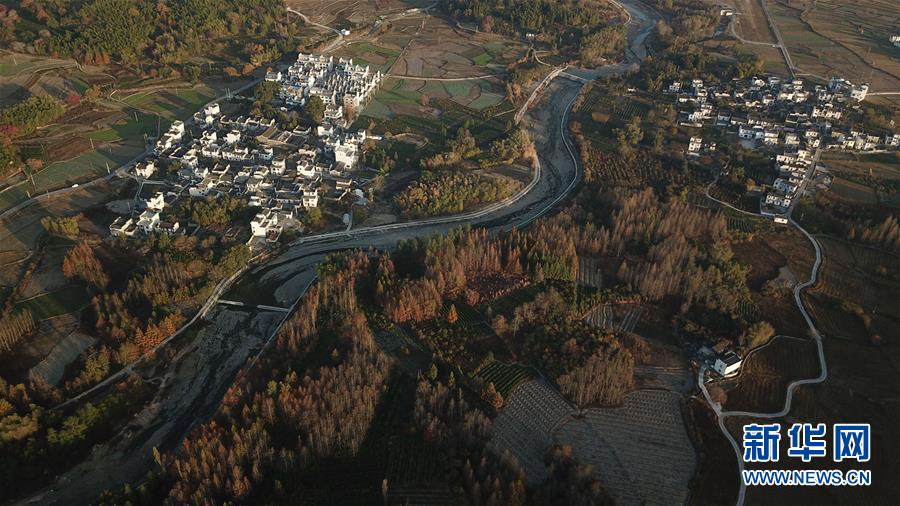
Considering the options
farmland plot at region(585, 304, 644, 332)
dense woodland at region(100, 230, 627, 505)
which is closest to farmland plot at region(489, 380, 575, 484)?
dense woodland at region(100, 230, 627, 505)

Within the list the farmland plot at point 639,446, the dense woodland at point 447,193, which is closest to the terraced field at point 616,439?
the farmland plot at point 639,446

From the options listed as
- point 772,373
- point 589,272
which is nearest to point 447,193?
point 589,272

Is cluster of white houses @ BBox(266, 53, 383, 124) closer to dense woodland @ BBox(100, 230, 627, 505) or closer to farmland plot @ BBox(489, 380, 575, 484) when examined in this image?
dense woodland @ BBox(100, 230, 627, 505)

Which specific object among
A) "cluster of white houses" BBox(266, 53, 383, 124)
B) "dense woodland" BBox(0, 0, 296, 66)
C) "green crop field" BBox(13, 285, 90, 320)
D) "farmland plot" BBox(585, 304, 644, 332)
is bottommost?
"farmland plot" BBox(585, 304, 644, 332)

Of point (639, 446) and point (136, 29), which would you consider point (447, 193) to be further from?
point (136, 29)

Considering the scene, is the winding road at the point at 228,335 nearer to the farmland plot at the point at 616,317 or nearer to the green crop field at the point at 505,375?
the farmland plot at the point at 616,317
